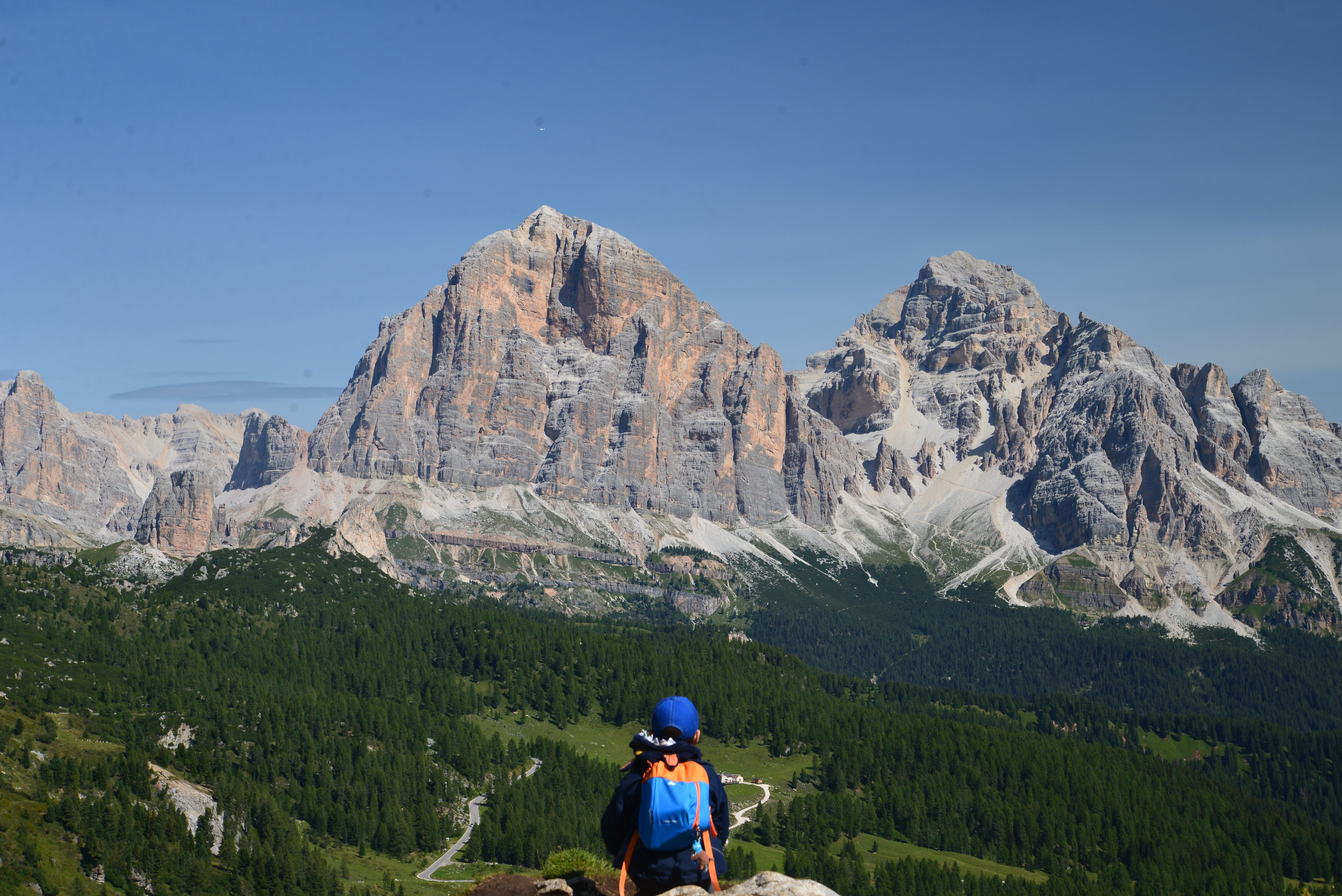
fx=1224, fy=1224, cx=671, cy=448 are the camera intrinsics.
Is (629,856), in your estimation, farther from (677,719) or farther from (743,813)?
(743,813)

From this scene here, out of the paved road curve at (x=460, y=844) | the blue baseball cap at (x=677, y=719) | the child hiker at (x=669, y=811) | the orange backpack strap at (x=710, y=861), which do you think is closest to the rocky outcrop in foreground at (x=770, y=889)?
the child hiker at (x=669, y=811)

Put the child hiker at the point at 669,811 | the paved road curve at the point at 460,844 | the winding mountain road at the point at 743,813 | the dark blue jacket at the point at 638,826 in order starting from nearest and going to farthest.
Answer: the child hiker at the point at 669,811, the dark blue jacket at the point at 638,826, the paved road curve at the point at 460,844, the winding mountain road at the point at 743,813

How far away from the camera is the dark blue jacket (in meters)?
24.6

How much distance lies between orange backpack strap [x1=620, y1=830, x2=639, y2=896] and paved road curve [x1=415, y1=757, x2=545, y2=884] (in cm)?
12902

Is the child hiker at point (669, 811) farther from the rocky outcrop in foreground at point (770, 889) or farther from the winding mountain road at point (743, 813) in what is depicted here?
the winding mountain road at point (743, 813)

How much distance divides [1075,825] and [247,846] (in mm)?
127112

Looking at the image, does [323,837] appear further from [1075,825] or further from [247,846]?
[1075,825]

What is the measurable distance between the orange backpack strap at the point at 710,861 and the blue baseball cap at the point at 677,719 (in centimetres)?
221

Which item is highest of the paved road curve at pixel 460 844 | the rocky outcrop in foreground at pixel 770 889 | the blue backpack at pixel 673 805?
the blue backpack at pixel 673 805

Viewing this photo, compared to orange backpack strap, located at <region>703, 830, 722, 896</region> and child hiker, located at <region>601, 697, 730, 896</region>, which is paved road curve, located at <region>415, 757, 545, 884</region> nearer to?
orange backpack strap, located at <region>703, 830, 722, 896</region>

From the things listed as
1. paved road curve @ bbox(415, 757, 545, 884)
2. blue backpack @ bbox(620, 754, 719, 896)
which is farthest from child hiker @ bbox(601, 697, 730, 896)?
paved road curve @ bbox(415, 757, 545, 884)

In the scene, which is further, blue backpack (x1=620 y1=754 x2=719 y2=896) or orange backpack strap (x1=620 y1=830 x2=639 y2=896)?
orange backpack strap (x1=620 y1=830 x2=639 y2=896)

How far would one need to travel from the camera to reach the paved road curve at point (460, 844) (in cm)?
14988

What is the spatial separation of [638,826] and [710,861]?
165cm
